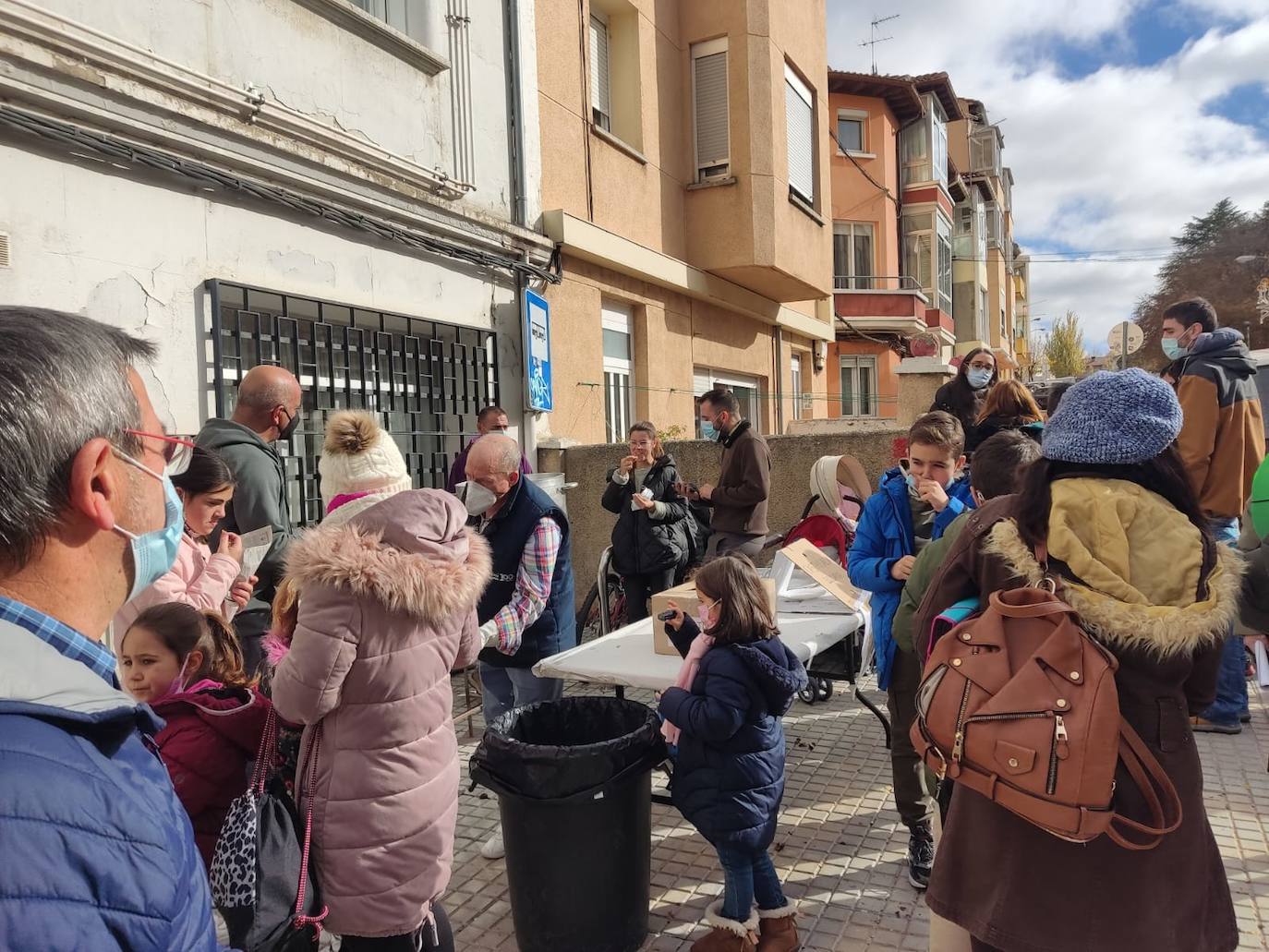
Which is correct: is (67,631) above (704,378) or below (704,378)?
below

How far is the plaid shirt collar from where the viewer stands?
0.98 metres

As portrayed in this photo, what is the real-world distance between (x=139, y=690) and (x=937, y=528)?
298cm

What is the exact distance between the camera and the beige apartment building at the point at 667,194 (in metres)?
9.26

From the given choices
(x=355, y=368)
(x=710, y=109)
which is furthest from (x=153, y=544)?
(x=710, y=109)

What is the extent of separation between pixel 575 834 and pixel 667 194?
9576mm

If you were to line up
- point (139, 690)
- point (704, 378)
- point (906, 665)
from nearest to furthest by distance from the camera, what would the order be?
point (139, 690)
point (906, 665)
point (704, 378)

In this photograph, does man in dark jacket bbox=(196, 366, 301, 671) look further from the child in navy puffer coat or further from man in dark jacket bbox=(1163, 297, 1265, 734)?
man in dark jacket bbox=(1163, 297, 1265, 734)

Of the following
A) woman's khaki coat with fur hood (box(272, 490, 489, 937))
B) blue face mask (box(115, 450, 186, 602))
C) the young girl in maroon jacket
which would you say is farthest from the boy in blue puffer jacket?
blue face mask (box(115, 450, 186, 602))

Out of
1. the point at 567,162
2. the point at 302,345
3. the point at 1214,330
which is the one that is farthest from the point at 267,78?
the point at 1214,330

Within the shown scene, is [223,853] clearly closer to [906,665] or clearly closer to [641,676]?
[641,676]

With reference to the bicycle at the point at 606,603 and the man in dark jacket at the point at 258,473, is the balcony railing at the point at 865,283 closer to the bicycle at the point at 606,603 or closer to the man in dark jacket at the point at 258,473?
the bicycle at the point at 606,603

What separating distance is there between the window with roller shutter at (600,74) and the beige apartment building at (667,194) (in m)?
0.03

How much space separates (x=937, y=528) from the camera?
3.50 m

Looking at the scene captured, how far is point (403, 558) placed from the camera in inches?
96.0
